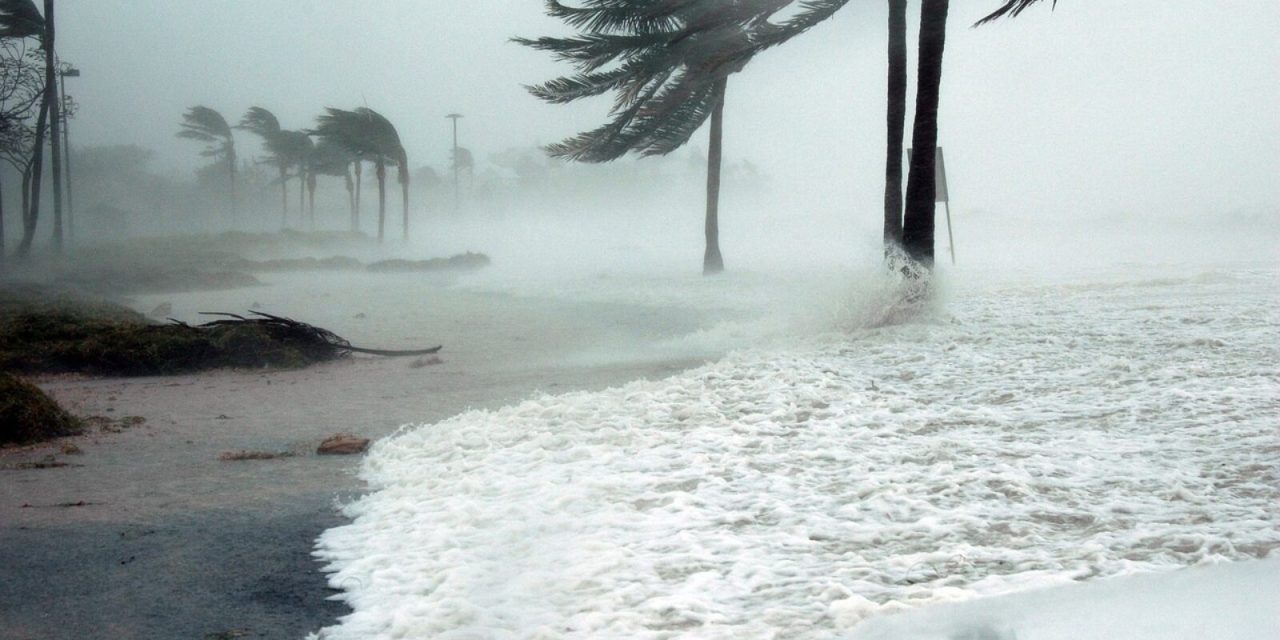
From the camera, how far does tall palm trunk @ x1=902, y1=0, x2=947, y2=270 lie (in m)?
8.45

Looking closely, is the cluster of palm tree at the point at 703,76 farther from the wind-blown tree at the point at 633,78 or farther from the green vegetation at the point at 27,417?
the green vegetation at the point at 27,417

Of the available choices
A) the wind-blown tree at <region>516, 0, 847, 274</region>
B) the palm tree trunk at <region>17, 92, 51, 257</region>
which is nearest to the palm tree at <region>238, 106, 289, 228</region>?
the palm tree trunk at <region>17, 92, 51, 257</region>

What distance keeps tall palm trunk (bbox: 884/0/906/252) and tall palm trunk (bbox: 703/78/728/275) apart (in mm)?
8124

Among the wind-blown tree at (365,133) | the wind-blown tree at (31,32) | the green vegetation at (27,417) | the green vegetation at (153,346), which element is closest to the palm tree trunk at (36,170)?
the wind-blown tree at (31,32)

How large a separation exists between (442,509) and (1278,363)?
4275mm

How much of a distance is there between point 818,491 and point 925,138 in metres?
6.21

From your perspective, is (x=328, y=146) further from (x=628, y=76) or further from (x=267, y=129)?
(x=628, y=76)

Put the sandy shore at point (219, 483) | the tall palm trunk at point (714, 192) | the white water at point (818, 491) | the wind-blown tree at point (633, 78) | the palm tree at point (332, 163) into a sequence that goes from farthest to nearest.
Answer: the palm tree at point (332, 163) → the tall palm trunk at point (714, 192) → the wind-blown tree at point (633, 78) → the sandy shore at point (219, 483) → the white water at point (818, 491)

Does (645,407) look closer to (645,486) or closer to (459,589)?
(645,486)

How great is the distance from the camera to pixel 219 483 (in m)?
4.25

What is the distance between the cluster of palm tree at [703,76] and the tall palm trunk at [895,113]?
1cm

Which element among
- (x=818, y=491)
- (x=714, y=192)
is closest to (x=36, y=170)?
(x=714, y=192)

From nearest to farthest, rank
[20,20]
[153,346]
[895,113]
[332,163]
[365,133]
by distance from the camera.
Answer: [153,346], [895,113], [20,20], [365,133], [332,163]

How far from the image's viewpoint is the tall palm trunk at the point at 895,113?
32.2 ft
